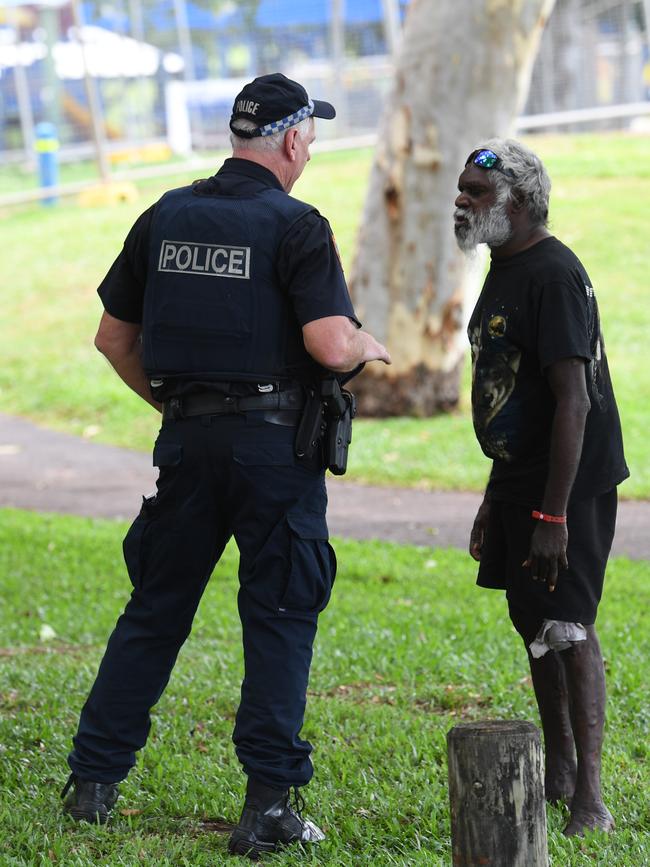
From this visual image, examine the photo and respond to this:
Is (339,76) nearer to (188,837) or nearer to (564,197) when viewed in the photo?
(564,197)

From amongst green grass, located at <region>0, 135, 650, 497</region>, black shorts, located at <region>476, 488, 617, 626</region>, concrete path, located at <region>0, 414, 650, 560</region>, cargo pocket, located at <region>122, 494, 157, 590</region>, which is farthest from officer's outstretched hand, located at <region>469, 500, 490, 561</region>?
green grass, located at <region>0, 135, 650, 497</region>

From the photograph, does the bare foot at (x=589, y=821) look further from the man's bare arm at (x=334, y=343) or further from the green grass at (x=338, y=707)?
the man's bare arm at (x=334, y=343)

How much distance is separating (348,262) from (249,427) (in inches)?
582

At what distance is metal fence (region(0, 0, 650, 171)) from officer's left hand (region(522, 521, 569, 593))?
19.4 m

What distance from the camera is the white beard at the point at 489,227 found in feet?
13.1

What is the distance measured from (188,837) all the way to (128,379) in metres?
1.54

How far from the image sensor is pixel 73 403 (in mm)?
15055

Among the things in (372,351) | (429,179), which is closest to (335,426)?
(372,351)

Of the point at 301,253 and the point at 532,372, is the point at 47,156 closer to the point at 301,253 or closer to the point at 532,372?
the point at 301,253

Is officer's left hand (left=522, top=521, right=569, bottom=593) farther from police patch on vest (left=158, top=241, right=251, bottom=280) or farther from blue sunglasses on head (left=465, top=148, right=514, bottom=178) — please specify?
police patch on vest (left=158, top=241, right=251, bottom=280)

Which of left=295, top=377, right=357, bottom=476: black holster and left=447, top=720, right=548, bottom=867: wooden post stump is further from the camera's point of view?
left=295, top=377, right=357, bottom=476: black holster

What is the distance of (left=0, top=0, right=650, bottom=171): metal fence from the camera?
73.9 ft

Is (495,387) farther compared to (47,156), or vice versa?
(47,156)

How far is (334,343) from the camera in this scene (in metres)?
3.94
